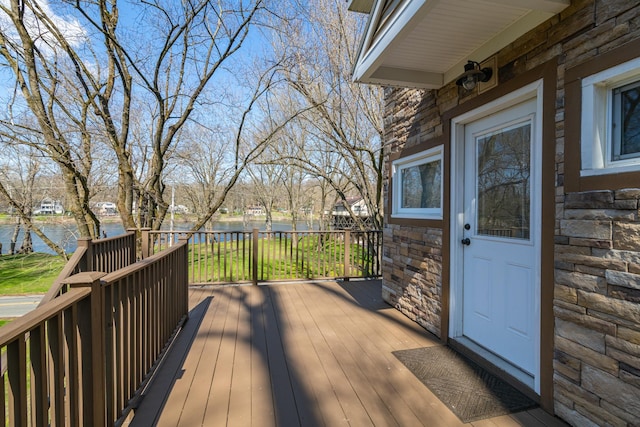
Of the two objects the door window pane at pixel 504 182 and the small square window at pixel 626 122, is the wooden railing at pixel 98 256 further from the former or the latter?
the small square window at pixel 626 122

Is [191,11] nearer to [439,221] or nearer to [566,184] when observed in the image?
[439,221]

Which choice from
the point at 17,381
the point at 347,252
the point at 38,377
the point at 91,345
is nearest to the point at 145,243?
the point at 347,252

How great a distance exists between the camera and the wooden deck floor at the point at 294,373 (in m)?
1.85

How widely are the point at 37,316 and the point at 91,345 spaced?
0.42 metres

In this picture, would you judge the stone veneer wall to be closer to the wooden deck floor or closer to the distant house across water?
the wooden deck floor

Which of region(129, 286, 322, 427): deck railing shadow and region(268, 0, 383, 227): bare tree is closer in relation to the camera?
region(129, 286, 322, 427): deck railing shadow

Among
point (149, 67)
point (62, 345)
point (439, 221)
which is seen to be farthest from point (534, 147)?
point (149, 67)

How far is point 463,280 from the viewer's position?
2.81 meters

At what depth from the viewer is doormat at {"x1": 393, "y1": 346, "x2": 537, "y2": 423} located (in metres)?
1.93

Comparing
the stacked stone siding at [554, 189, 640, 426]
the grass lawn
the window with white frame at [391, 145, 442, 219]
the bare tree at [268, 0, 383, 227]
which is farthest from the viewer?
the grass lawn

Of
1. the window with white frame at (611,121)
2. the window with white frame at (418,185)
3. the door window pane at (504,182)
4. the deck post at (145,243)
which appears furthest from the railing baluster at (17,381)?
the deck post at (145,243)

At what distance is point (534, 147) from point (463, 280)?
128cm

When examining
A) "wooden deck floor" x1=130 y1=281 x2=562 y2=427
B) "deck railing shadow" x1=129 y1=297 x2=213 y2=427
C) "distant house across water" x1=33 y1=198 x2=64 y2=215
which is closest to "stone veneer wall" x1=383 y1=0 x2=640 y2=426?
"wooden deck floor" x1=130 y1=281 x2=562 y2=427

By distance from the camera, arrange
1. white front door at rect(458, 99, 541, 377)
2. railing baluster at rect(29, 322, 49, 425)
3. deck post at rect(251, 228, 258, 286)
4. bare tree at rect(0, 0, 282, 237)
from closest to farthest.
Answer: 1. railing baluster at rect(29, 322, 49, 425)
2. white front door at rect(458, 99, 541, 377)
3. deck post at rect(251, 228, 258, 286)
4. bare tree at rect(0, 0, 282, 237)
